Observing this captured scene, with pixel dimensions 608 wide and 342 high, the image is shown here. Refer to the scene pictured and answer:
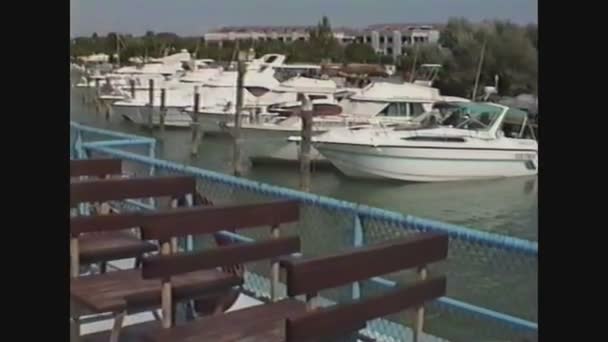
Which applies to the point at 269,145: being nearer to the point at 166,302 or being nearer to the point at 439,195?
the point at 439,195

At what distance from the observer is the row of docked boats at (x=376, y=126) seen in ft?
87.0

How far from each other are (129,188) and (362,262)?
1863mm

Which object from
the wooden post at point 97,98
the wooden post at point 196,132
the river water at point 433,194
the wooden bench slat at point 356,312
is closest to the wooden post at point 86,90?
the wooden post at point 97,98

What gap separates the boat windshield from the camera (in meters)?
27.1

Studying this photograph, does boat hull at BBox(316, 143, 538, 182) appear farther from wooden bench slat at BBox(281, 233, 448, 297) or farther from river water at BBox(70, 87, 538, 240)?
wooden bench slat at BBox(281, 233, 448, 297)

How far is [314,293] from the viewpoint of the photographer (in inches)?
113

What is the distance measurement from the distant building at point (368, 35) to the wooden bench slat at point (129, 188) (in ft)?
174

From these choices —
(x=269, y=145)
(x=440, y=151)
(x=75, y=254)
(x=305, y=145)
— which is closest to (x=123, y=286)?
(x=75, y=254)
